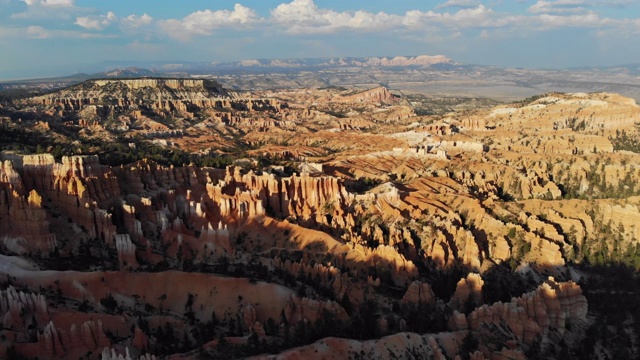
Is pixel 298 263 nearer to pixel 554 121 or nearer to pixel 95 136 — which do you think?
pixel 95 136

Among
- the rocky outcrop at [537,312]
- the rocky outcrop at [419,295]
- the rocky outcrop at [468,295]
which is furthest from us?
the rocky outcrop at [468,295]

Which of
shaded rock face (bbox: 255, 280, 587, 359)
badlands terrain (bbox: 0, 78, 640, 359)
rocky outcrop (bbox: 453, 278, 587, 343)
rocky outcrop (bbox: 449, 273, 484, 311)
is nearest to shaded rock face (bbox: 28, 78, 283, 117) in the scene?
badlands terrain (bbox: 0, 78, 640, 359)

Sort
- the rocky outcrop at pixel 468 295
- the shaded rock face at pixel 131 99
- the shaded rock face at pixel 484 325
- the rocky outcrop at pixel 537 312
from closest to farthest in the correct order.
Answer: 1. the shaded rock face at pixel 484 325
2. the rocky outcrop at pixel 537 312
3. the rocky outcrop at pixel 468 295
4. the shaded rock face at pixel 131 99

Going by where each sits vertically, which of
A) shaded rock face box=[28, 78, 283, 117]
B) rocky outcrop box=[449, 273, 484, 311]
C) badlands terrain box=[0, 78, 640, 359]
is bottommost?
rocky outcrop box=[449, 273, 484, 311]

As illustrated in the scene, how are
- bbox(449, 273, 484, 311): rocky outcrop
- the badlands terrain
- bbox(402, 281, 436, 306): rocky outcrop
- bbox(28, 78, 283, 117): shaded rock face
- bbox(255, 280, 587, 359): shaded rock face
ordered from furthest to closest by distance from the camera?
1. bbox(28, 78, 283, 117): shaded rock face
2. bbox(449, 273, 484, 311): rocky outcrop
3. bbox(402, 281, 436, 306): rocky outcrop
4. the badlands terrain
5. bbox(255, 280, 587, 359): shaded rock face

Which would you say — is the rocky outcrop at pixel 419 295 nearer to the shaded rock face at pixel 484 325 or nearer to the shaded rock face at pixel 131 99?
the shaded rock face at pixel 484 325

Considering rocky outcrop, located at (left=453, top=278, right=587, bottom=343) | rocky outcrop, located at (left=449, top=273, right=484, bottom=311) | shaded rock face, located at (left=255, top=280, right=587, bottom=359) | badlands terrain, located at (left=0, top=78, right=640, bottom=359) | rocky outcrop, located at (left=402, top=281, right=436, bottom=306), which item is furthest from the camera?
rocky outcrop, located at (left=449, top=273, right=484, bottom=311)

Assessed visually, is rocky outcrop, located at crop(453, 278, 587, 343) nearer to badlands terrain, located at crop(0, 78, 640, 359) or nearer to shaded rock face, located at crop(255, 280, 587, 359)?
shaded rock face, located at crop(255, 280, 587, 359)

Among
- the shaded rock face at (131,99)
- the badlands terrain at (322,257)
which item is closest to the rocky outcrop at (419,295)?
the badlands terrain at (322,257)

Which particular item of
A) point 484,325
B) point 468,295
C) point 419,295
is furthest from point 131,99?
point 484,325
